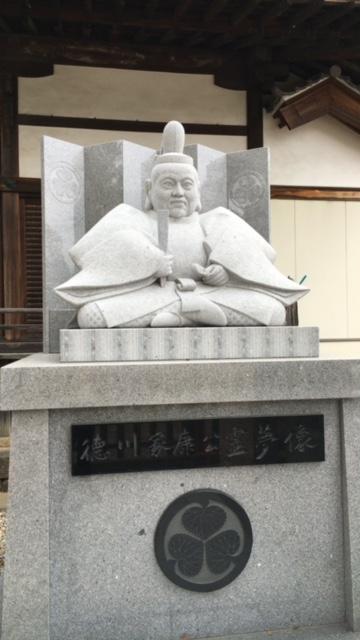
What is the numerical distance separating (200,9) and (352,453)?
184 inches

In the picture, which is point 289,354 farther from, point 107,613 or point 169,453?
point 107,613

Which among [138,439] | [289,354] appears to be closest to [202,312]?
[289,354]

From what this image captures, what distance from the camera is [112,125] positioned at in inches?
251

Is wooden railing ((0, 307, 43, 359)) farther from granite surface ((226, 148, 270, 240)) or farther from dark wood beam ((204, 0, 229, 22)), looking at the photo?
dark wood beam ((204, 0, 229, 22))

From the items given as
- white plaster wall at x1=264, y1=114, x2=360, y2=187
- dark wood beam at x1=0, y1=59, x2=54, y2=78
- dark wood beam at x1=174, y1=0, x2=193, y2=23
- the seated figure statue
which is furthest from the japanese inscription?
dark wood beam at x1=0, y1=59, x2=54, y2=78

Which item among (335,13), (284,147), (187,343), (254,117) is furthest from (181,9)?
(187,343)

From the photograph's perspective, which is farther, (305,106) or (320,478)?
(305,106)

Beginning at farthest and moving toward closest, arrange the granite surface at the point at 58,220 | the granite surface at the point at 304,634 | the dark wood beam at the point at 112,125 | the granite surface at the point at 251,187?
the dark wood beam at the point at 112,125, the granite surface at the point at 251,187, the granite surface at the point at 58,220, the granite surface at the point at 304,634

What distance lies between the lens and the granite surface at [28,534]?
2428 millimetres

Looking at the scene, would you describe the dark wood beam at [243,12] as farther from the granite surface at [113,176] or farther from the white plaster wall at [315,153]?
the granite surface at [113,176]

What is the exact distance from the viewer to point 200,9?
5.62 m

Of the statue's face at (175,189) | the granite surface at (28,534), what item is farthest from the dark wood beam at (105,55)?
the granite surface at (28,534)

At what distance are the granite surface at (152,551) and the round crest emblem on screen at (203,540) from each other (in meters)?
0.04

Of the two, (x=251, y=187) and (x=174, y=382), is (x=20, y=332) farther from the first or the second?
(x=174, y=382)
